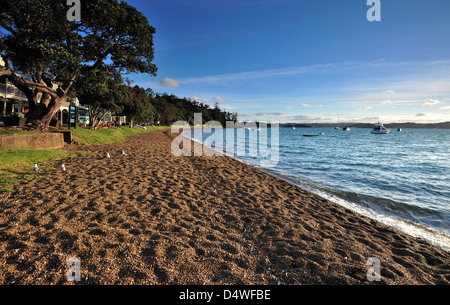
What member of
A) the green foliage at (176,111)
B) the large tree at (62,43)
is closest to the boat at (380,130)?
the green foliage at (176,111)

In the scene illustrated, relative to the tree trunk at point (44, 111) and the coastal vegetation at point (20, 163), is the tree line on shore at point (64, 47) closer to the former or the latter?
the tree trunk at point (44, 111)

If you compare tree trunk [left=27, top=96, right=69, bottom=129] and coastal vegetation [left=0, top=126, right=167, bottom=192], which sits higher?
tree trunk [left=27, top=96, right=69, bottom=129]

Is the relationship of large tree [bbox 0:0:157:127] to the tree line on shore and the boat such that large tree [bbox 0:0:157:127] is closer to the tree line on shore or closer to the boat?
the tree line on shore

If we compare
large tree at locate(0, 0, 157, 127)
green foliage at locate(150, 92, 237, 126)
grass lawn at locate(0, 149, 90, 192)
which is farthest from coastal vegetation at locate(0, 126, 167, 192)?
green foliage at locate(150, 92, 237, 126)

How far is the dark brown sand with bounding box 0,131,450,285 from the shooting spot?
302 centimetres

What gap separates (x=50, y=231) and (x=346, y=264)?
18.2 feet

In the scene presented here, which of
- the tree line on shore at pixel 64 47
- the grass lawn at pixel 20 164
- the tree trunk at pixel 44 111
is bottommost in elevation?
the grass lawn at pixel 20 164

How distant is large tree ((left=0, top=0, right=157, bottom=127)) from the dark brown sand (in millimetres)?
9167

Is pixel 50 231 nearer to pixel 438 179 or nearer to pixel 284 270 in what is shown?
pixel 284 270

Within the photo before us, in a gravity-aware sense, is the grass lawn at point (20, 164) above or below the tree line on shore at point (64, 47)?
below

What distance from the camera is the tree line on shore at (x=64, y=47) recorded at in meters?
10.9

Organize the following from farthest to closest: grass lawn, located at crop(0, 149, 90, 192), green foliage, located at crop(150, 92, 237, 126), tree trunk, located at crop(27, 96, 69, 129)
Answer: green foliage, located at crop(150, 92, 237, 126) → tree trunk, located at crop(27, 96, 69, 129) → grass lawn, located at crop(0, 149, 90, 192)

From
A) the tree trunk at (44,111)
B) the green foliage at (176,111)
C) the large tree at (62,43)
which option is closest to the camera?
the large tree at (62,43)

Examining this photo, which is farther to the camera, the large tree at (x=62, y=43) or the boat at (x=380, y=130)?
the boat at (x=380, y=130)
